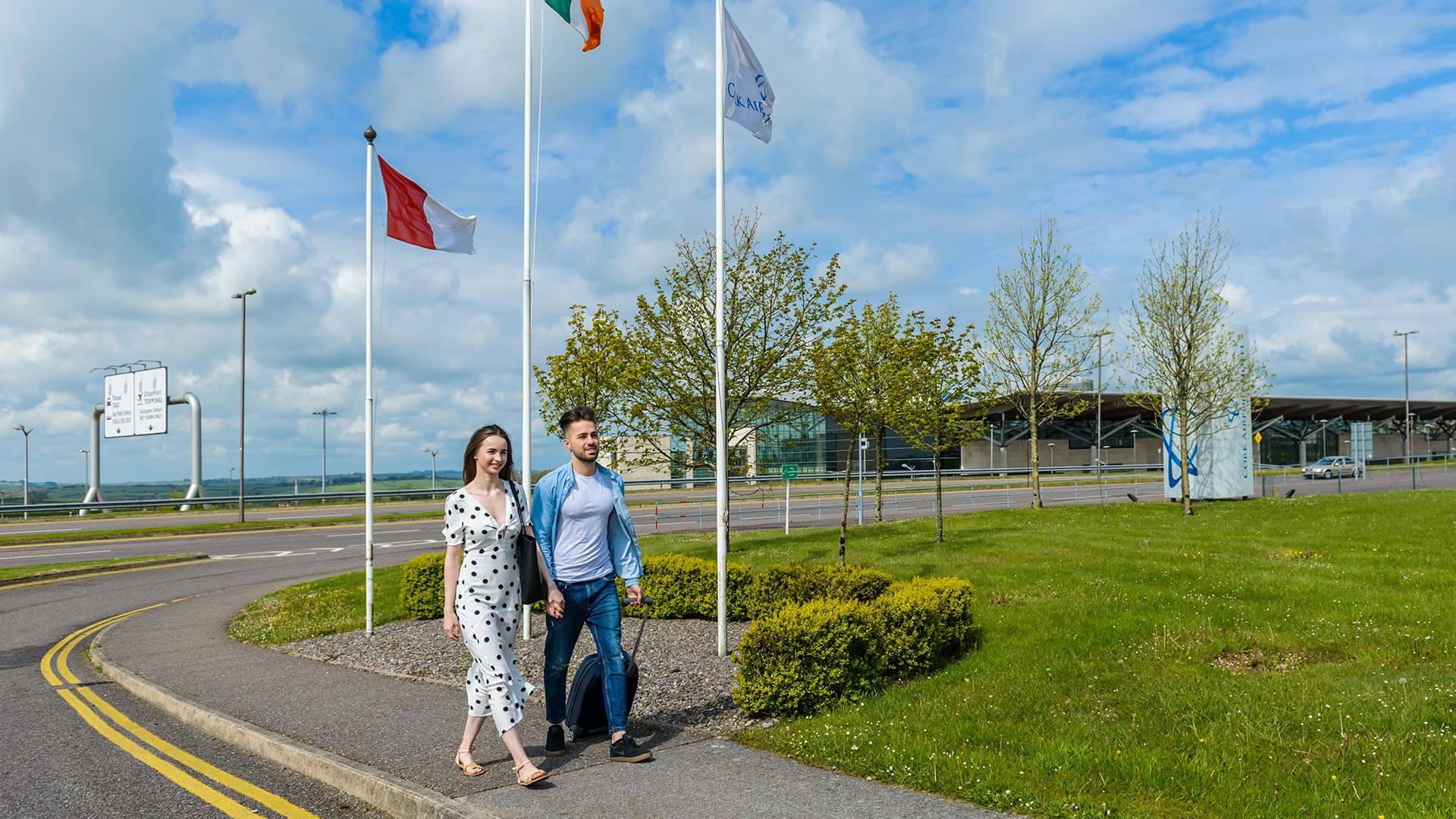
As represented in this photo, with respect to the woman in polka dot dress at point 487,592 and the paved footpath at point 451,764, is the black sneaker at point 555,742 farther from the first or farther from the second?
the woman in polka dot dress at point 487,592

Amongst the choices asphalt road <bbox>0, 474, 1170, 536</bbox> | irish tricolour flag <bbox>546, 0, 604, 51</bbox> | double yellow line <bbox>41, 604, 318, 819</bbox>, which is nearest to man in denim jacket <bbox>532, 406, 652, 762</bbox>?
double yellow line <bbox>41, 604, 318, 819</bbox>

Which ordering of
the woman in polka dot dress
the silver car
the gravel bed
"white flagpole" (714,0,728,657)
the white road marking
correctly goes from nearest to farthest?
1. the woman in polka dot dress
2. the gravel bed
3. "white flagpole" (714,0,728,657)
4. the white road marking
5. the silver car

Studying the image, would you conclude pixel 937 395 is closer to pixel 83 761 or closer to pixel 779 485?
pixel 83 761

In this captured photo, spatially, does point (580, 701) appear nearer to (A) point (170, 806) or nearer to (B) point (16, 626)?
A: (A) point (170, 806)

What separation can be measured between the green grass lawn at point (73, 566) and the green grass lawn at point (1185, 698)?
1836 cm

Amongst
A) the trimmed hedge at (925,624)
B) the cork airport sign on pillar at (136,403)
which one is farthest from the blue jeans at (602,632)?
the cork airport sign on pillar at (136,403)

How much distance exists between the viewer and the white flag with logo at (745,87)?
29.3ft

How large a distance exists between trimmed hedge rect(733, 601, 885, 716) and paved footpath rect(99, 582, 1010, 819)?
54 centimetres

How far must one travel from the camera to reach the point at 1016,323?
2898 centimetres

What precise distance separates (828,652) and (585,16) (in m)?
7.07

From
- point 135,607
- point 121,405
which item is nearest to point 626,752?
point 135,607

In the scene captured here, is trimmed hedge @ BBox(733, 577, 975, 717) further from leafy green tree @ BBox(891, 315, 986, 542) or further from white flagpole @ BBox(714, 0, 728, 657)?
leafy green tree @ BBox(891, 315, 986, 542)

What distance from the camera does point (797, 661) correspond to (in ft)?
20.9

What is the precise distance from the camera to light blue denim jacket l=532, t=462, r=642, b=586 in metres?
5.50
